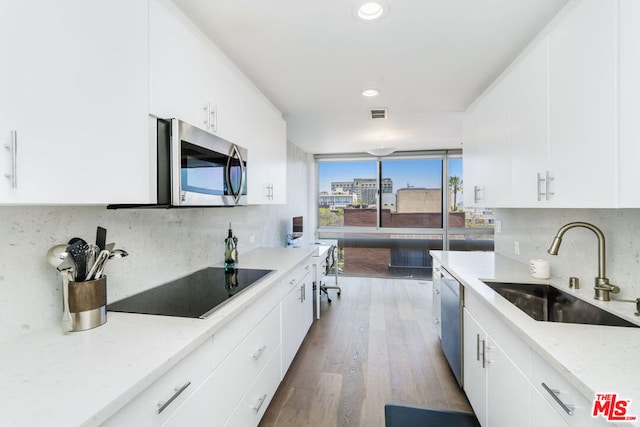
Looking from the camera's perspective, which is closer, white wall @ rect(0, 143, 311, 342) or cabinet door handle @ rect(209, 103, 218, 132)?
white wall @ rect(0, 143, 311, 342)

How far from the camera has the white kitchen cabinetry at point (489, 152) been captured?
6.22 ft

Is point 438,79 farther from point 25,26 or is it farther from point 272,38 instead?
point 25,26

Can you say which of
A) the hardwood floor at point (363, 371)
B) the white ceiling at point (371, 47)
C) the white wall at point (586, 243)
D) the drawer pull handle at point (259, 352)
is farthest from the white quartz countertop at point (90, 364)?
the white wall at point (586, 243)

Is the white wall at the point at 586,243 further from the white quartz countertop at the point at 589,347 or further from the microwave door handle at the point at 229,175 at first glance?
the microwave door handle at the point at 229,175

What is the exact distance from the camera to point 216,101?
1.71m

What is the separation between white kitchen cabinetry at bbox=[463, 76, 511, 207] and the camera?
189cm

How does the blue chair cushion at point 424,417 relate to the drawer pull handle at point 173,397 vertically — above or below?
below

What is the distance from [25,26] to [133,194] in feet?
1.79

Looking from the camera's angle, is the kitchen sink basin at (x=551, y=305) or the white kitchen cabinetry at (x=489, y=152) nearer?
the kitchen sink basin at (x=551, y=305)

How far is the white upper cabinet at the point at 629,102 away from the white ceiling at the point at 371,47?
0.60 metres

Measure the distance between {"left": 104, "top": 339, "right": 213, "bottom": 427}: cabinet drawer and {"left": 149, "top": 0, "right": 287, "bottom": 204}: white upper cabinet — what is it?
100cm

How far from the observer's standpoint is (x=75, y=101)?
88cm

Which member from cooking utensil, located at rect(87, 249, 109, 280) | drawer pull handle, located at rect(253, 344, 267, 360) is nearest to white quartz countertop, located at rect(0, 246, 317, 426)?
cooking utensil, located at rect(87, 249, 109, 280)

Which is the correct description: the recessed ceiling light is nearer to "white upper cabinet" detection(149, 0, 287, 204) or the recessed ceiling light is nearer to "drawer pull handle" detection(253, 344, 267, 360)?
"white upper cabinet" detection(149, 0, 287, 204)
